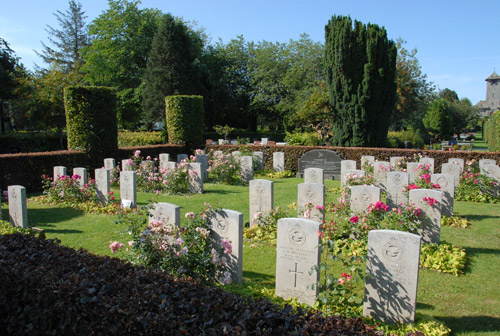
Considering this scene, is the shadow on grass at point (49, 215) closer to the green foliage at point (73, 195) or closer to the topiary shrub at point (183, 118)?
the green foliage at point (73, 195)

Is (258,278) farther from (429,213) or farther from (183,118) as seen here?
(183,118)

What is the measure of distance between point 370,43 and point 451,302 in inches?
605

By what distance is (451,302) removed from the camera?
509 cm

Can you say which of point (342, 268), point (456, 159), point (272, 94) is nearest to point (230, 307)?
point (342, 268)

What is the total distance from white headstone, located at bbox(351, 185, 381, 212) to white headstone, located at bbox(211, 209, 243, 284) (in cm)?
313

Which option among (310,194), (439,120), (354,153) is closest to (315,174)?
(310,194)

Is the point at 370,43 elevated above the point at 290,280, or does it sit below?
above

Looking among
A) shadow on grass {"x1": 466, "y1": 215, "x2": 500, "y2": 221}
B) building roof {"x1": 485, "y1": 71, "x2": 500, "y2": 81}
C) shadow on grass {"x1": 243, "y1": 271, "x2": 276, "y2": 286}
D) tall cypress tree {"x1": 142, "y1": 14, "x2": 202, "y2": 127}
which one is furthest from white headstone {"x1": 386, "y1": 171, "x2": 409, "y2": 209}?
building roof {"x1": 485, "y1": 71, "x2": 500, "y2": 81}

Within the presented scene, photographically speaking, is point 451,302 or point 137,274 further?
point 451,302

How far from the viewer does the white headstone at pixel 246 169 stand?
49.9ft

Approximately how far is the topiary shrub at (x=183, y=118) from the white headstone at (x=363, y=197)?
13.8m

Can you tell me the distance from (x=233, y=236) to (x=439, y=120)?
1655 inches

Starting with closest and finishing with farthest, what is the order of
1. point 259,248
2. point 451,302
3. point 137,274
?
point 137,274
point 451,302
point 259,248

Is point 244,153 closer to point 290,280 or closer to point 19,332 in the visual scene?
point 290,280
